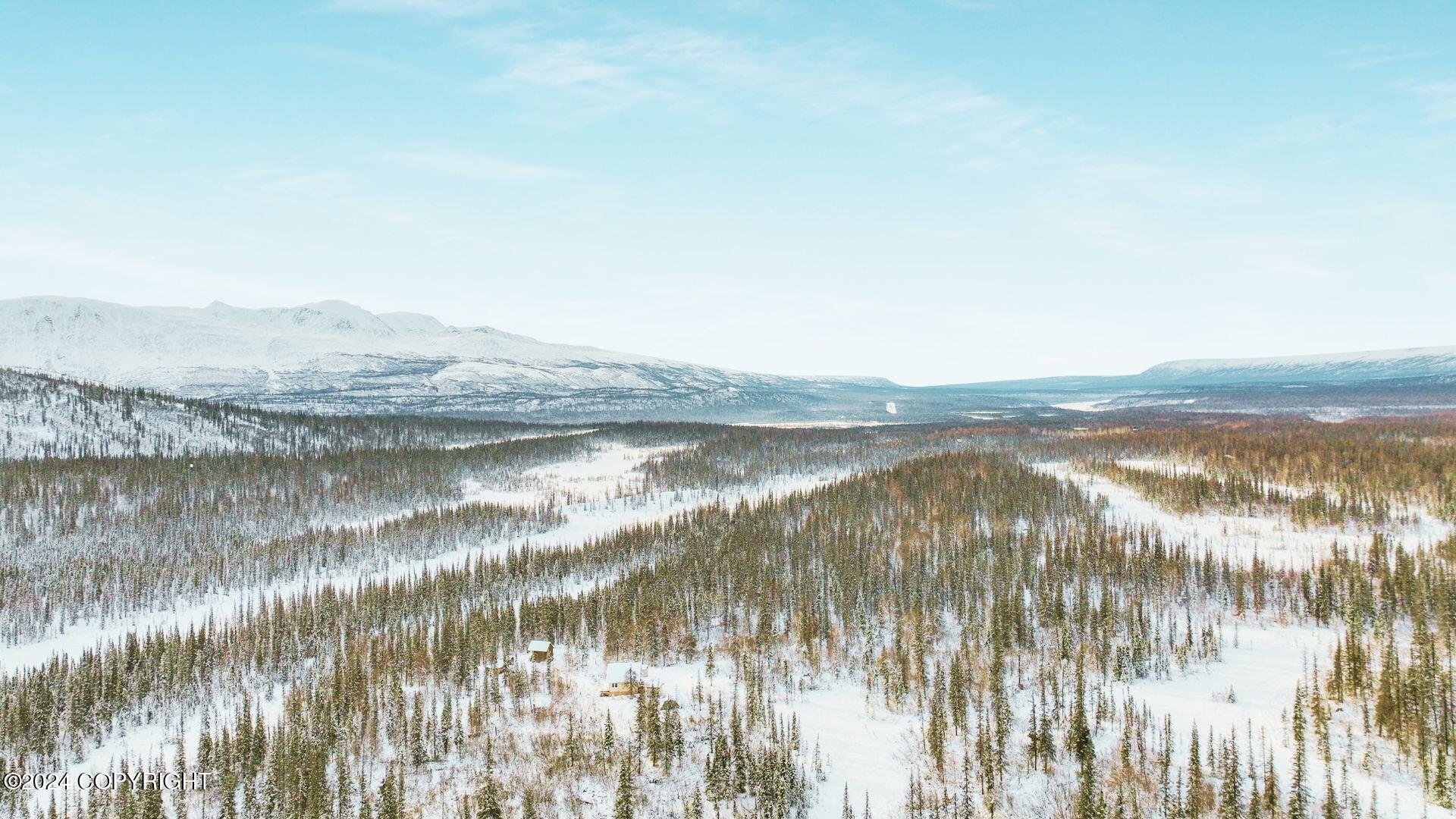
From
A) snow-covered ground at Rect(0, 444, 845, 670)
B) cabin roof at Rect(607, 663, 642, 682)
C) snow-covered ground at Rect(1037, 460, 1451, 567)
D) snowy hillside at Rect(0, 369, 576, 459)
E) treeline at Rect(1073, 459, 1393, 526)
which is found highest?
snowy hillside at Rect(0, 369, 576, 459)

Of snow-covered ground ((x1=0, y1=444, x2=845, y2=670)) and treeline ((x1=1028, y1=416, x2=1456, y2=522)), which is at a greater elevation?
treeline ((x1=1028, y1=416, x2=1456, y2=522))

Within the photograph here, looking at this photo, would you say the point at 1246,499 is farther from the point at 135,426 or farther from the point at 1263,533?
the point at 135,426

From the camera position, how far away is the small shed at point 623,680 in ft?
62.8

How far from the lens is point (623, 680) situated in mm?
20312

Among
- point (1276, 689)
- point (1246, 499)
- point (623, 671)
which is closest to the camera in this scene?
point (1276, 689)

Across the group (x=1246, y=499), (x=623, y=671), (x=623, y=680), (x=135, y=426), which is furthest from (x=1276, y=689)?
(x=135, y=426)

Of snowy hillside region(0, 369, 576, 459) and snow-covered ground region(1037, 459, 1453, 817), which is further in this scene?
snowy hillside region(0, 369, 576, 459)

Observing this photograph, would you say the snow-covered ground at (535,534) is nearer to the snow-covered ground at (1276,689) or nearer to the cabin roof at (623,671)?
the cabin roof at (623,671)

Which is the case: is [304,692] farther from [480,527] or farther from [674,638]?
[480,527]

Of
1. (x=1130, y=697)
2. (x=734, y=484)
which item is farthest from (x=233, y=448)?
(x=1130, y=697)

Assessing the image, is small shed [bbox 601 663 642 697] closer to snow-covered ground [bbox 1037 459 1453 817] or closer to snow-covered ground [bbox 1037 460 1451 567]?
snow-covered ground [bbox 1037 459 1453 817]

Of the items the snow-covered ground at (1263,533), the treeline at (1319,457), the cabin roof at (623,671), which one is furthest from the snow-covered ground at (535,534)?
the treeline at (1319,457)

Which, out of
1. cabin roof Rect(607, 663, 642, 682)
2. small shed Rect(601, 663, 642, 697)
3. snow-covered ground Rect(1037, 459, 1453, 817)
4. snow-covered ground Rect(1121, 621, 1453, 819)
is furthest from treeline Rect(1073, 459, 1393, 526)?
small shed Rect(601, 663, 642, 697)

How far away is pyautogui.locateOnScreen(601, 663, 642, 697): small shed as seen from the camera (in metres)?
19.1
